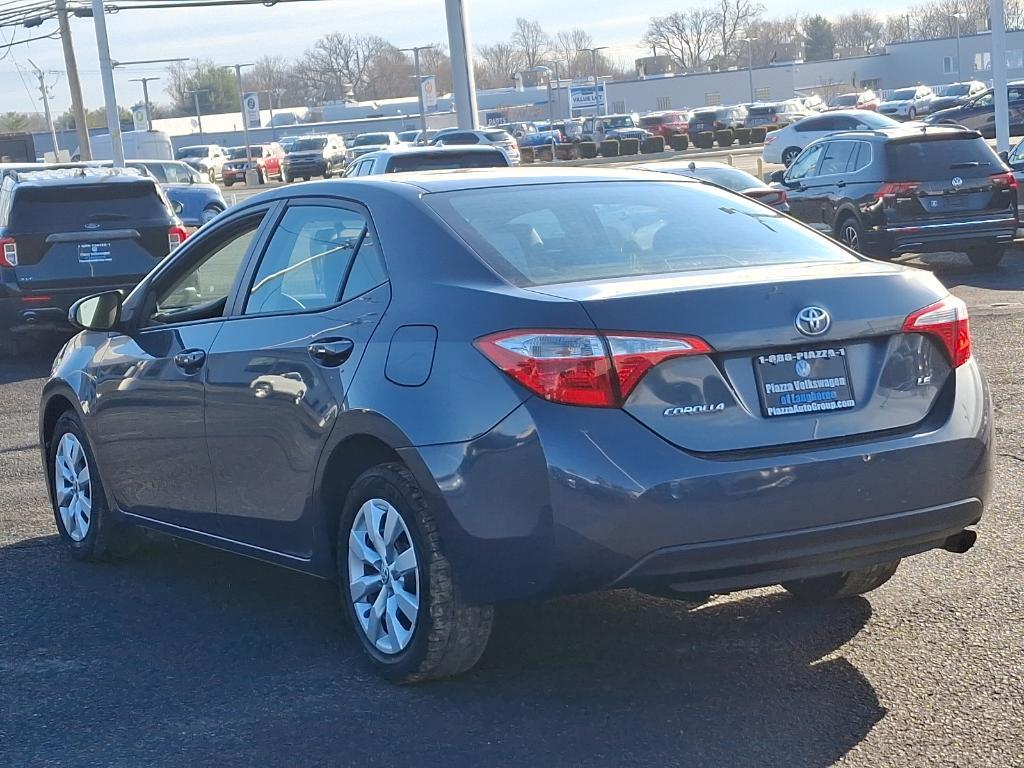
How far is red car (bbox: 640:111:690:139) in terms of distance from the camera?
72.9m

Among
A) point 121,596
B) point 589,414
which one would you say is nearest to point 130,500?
point 121,596

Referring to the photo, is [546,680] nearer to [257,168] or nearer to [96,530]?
[96,530]

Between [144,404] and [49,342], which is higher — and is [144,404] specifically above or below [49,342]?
above

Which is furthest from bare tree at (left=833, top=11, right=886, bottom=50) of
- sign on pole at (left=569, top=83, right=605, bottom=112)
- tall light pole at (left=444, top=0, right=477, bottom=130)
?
tall light pole at (left=444, top=0, right=477, bottom=130)

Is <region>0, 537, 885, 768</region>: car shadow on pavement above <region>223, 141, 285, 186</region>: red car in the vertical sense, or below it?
above

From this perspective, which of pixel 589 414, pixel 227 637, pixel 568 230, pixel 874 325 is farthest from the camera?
pixel 227 637

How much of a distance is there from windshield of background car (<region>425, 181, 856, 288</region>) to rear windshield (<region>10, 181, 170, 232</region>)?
9869 mm

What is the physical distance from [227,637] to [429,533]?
1290 millimetres

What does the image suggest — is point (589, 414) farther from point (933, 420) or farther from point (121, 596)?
point (121, 596)

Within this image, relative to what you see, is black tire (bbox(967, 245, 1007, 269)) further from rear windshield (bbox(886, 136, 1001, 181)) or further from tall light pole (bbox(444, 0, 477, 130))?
tall light pole (bbox(444, 0, 477, 130))

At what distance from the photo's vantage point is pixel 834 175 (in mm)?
17891

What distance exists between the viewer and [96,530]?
21.3 feet

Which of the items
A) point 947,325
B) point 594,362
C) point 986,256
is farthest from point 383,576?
point 986,256

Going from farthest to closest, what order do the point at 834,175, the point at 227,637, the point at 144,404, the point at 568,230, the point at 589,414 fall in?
the point at 834,175 < the point at 144,404 < the point at 227,637 < the point at 568,230 < the point at 589,414
